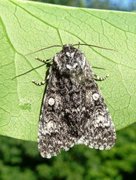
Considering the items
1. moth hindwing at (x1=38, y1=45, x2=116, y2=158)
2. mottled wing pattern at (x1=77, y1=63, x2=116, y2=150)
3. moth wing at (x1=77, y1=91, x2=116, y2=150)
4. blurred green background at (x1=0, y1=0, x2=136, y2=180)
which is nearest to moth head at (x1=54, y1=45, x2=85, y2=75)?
moth hindwing at (x1=38, y1=45, x2=116, y2=158)

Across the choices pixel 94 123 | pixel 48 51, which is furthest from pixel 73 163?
pixel 48 51

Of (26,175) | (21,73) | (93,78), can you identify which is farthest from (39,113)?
(26,175)

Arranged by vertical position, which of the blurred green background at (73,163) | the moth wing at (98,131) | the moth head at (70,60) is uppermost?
the moth head at (70,60)

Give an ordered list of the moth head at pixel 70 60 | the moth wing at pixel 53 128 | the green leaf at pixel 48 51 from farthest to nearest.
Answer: the moth wing at pixel 53 128, the moth head at pixel 70 60, the green leaf at pixel 48 51

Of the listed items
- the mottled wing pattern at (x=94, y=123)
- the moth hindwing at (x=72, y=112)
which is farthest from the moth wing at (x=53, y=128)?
the mottled wing pattern at (x=94, y=123)

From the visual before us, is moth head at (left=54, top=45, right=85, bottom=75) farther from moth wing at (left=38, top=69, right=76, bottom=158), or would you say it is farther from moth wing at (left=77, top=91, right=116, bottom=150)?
moth wing at (left=77, top=91, right=116, bottom=150)

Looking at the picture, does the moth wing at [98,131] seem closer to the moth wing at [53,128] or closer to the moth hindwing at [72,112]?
the moth hindwing at [72,112]

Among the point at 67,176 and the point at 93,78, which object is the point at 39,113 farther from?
the point at 67,176
